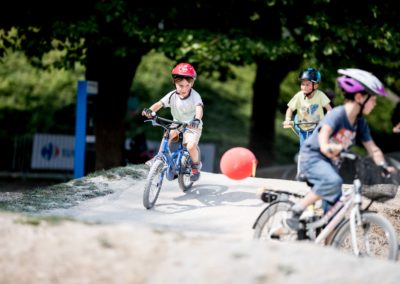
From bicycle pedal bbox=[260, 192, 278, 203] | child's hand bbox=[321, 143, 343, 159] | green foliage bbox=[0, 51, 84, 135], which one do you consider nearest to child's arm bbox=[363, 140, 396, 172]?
child's hand bbox=[321, 143, 343, 159]

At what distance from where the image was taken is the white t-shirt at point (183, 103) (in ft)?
33.3

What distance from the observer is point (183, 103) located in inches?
400

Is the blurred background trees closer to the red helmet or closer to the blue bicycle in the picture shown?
the blue bicycle

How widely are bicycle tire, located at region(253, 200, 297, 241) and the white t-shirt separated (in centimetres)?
297

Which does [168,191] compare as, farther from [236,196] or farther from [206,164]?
[206,164]

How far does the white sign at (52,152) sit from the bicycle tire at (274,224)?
17.0 m

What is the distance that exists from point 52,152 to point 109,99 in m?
6.70

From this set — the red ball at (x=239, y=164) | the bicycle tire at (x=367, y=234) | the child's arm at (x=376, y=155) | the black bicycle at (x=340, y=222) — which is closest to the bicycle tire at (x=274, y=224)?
the black bicycle at (x=340, y=222)

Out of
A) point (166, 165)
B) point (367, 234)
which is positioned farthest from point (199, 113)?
point (367, 234)

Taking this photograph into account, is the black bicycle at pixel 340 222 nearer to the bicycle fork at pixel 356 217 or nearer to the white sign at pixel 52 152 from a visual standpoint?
the bicycle fork at pixel 356 217

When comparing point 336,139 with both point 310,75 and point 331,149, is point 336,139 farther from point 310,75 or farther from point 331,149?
point 310,75

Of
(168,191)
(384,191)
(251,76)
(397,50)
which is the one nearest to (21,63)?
(251,76)

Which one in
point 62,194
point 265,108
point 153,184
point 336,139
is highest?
point 265,108

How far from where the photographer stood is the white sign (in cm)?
2388
